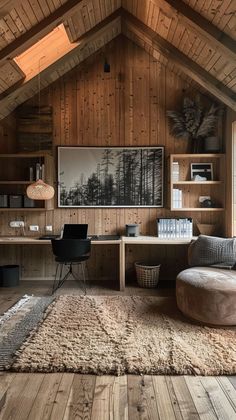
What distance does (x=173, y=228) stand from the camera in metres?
4.96

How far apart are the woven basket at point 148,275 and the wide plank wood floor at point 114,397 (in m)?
2.37

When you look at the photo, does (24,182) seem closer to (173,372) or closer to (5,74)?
(5,74)

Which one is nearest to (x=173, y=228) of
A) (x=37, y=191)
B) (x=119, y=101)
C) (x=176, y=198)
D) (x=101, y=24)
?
(x=176, y=198)

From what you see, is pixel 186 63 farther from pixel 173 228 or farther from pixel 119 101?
pixel 173 228

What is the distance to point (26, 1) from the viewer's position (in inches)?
121

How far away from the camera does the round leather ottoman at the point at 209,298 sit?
330 centimetres

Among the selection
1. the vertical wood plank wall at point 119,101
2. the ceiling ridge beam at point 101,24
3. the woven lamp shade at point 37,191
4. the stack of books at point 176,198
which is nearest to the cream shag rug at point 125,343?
the woven lamp shade at point 37,191

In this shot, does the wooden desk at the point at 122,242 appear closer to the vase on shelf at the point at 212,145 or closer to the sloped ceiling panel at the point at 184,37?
the vase on shelf at the point at 212,145

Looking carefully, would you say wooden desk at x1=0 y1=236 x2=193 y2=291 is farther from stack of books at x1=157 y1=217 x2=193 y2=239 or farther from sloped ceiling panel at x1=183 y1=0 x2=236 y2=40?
sloped ceiling panel at x1=183 y1=0 x2=236 y2=40

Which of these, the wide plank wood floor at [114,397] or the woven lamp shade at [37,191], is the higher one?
the woven lamp shade at [37,191]

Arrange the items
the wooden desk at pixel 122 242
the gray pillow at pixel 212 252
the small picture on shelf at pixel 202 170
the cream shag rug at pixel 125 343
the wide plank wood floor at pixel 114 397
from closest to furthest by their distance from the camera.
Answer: the wide plank wood floor at pixel 114 397, the cream shag rug at pixel 125 343, the gray pillow at pixel 212 252, the wooden desk at pixel 122 242, the small picture on shelf at pixel 202 170

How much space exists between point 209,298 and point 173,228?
5.67ft

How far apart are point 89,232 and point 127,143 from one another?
1.52 metres

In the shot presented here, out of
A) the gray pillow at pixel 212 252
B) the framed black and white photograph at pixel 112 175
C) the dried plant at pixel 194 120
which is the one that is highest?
the dried plant at pixel 194 120
